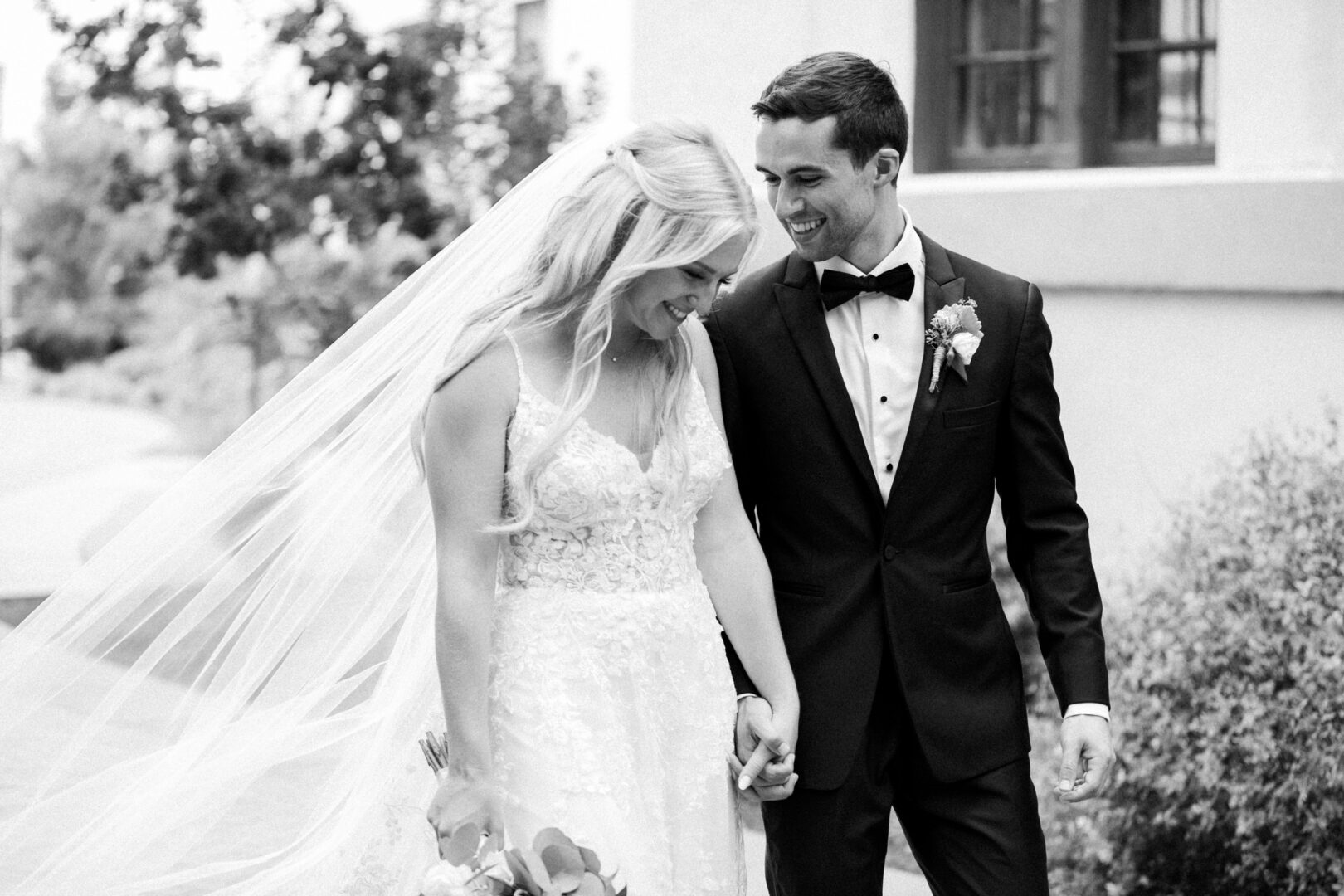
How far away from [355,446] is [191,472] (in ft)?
1.37

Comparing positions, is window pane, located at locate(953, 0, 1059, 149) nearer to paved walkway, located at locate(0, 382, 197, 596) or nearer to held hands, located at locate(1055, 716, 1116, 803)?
held hands, located at locate(1055, 716, 1116, 803)

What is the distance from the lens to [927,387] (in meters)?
2.99

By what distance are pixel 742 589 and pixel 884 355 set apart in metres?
0.52

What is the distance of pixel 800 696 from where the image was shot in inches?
119

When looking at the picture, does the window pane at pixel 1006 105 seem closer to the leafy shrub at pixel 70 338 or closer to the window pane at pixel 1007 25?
the window pane at pixel 1007 25

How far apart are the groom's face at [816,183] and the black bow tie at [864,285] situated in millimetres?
47

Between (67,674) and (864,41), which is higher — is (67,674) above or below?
below

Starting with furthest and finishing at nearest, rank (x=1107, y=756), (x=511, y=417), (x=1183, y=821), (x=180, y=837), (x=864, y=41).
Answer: (x=864, y=41) < (x=1183, y=821) < (x=180, y=837) < (x=1107, y=756) < (x=511, y=417)

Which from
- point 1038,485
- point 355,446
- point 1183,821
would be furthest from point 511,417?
point 1183,821

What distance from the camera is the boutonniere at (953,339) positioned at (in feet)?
9.79

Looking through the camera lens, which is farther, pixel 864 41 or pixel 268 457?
pixel 864 41

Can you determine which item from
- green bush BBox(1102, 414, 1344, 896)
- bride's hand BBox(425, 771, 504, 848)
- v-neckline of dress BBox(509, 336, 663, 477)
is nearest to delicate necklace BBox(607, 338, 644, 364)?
v-neckline of dress BBox(509, 336, 663, 477)

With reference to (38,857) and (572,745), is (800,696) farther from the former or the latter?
(38,857)

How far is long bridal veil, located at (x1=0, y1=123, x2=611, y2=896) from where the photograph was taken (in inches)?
131
